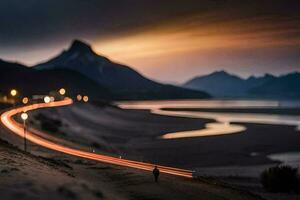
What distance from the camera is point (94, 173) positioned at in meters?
24.9

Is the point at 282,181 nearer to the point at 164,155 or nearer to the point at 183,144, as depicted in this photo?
the point at 164,155

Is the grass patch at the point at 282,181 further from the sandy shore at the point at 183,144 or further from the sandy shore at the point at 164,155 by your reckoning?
the sandy shore at the point at 183,144

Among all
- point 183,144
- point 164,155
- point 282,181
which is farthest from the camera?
point 183,144

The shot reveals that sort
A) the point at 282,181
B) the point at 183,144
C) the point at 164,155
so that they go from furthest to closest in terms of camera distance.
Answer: the point at 183,144, the point at 164,155, the point at 282,181

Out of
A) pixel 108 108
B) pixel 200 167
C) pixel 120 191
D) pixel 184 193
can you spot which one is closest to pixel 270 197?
pixel 184 193

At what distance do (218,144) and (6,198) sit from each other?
4713 cm

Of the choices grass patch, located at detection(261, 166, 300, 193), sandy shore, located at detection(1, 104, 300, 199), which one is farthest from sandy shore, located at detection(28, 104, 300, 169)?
grass patch, located at detection(261, 166, 300, 193)

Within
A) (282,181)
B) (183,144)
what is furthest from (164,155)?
(282,181)

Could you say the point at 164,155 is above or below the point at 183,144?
below

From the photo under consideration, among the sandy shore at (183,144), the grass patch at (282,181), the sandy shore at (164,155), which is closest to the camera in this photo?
the sandy shore at (164,155)

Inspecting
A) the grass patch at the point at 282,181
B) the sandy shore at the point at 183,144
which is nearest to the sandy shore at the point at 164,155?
the sandy shore at the point at 183,144

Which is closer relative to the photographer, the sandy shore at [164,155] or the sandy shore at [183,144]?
the sandy shore at [164,155]

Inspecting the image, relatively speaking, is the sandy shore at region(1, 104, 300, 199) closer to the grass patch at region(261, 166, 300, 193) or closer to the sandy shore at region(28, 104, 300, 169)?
the sandy shore at region(28, 104, 300, 169)

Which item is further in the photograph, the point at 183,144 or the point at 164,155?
the point at 183,144
